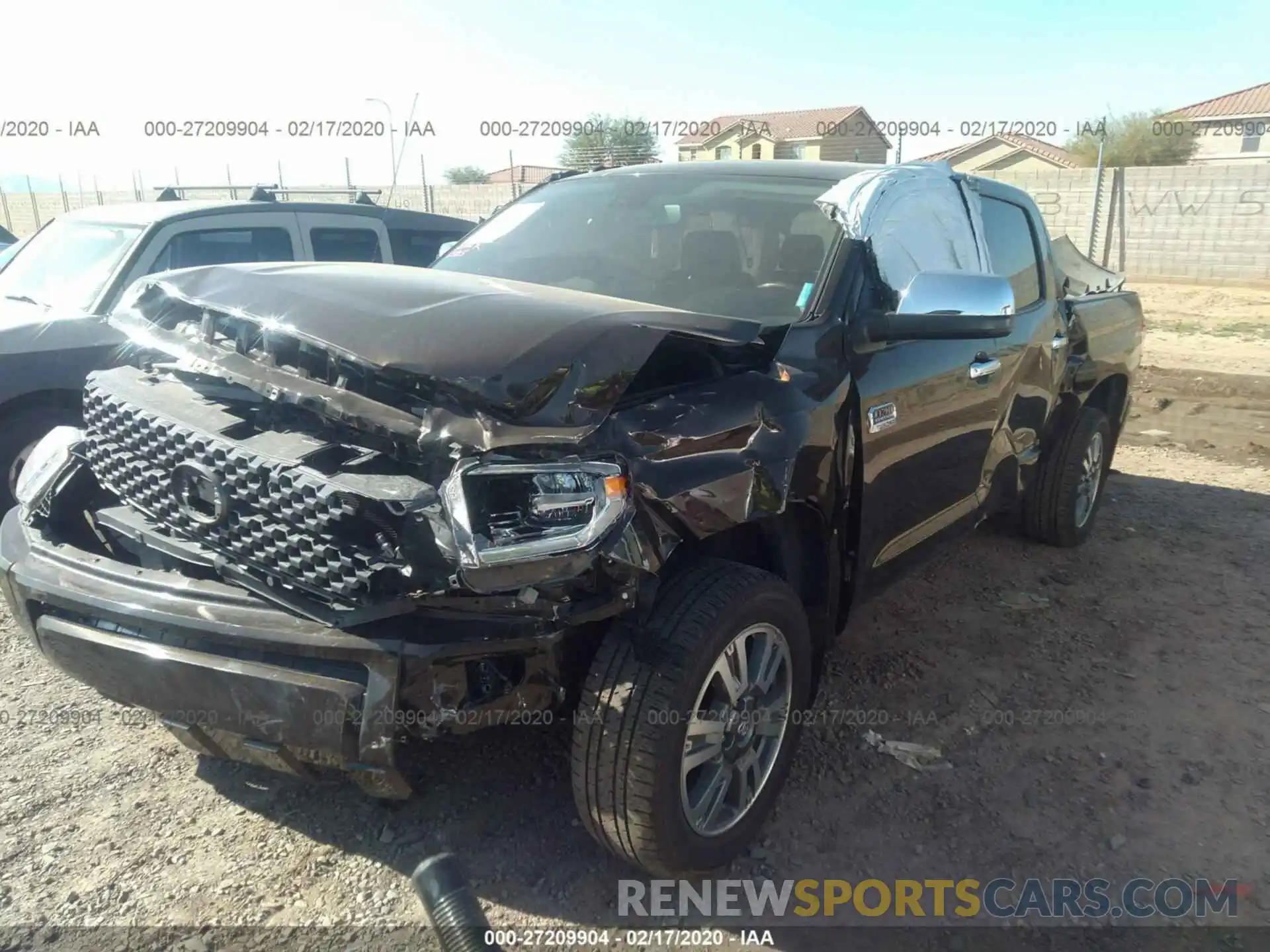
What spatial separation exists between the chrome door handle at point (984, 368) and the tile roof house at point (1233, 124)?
37.0 m

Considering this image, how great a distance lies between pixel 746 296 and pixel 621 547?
1.31 meters

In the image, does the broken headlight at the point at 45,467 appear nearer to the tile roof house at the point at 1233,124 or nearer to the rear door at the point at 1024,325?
the rear door at the point at 1024,325

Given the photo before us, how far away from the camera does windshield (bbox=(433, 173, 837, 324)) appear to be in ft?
9.74

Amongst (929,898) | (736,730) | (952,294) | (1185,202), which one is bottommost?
(929,898)

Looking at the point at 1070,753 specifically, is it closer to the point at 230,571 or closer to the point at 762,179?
the point at 762,179

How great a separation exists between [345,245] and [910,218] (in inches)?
157

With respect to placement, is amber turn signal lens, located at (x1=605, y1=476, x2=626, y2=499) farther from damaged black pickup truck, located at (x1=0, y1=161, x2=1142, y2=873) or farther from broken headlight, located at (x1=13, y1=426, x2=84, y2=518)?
broken headlight, located at (x1=13, y1=426, x2=84, y2=518)

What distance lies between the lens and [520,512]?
6.30ft

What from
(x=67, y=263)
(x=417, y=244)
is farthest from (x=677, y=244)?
(x=67, y=263)

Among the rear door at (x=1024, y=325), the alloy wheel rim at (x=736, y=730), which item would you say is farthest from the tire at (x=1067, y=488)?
the alloy wheel rim at (x=736, y=730)

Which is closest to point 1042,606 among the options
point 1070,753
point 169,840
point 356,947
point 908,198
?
point 1070,753

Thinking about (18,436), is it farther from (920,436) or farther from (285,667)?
(920,436)

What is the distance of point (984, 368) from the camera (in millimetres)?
3500

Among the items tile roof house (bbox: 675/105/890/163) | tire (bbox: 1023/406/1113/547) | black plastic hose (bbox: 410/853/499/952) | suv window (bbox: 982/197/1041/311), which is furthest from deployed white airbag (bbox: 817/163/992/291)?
tile roof house (bbox: 675/105/890/163)
